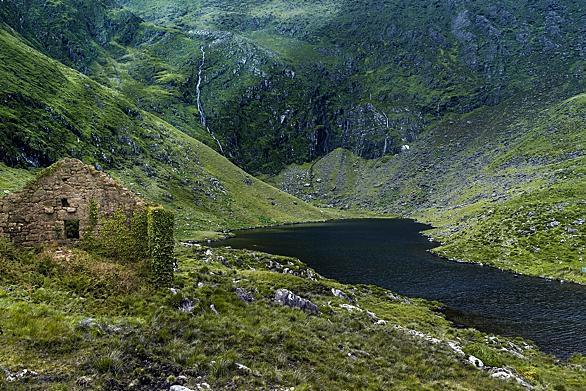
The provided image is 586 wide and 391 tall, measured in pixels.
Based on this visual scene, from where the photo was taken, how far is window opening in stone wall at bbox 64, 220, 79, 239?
23.5 metres

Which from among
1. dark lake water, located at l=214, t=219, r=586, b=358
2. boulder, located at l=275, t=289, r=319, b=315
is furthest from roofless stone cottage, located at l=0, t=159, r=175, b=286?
dark lake water, located at l=214, t=219, r=586, b=358

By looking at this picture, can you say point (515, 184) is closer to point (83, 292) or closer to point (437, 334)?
point (437, 334)

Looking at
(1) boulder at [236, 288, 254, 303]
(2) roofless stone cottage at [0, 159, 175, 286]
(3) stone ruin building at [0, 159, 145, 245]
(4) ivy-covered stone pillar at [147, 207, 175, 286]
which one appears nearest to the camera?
(3) stone ruin building at [0, 159, 145, 245]

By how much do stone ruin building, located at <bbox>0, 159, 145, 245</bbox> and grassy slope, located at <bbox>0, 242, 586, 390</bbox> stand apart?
1348 mm

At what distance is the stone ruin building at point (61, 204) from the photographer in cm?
2222

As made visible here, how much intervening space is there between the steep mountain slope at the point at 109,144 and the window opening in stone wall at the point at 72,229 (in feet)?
362

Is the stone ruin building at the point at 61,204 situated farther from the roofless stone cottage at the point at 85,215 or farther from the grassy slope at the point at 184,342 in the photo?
the grassy slope at the point at 184,342

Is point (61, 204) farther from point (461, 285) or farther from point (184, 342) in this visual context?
point (461, 285)

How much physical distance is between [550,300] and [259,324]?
55528 mm

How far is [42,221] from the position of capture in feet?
74.7

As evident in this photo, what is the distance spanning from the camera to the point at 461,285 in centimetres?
6956

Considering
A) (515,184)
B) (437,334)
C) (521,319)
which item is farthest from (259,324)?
(515,184)

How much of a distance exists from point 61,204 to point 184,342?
11.9m

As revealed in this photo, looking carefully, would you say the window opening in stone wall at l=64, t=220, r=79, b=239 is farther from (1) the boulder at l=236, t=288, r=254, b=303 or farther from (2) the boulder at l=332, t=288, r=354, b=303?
(2) the boulder at l=332, t=288, r=354, b=303
